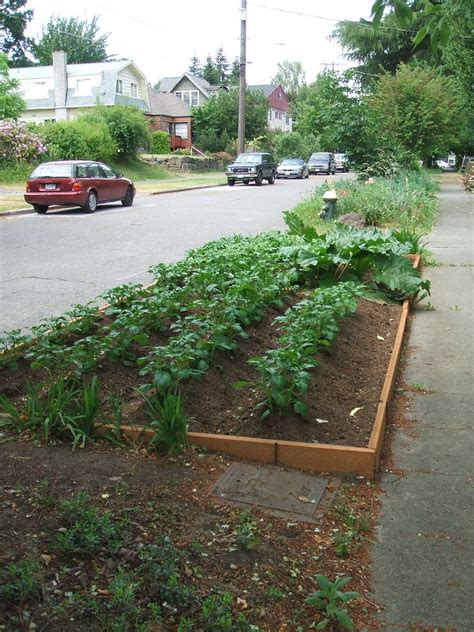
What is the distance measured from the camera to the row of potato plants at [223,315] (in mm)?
4484

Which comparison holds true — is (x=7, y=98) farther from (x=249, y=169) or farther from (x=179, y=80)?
(x=179, y=80)

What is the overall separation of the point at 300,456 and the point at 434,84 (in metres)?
27.7

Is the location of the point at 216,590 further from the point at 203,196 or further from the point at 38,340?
the point at 203,196

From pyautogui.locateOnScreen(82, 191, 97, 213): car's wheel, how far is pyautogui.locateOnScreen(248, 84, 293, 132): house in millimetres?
68647

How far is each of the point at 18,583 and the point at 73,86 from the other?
6134cm

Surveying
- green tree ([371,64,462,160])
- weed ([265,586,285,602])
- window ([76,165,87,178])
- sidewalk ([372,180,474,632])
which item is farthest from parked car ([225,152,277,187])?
weed ([265,586,285,602])

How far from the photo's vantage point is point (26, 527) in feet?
10.3

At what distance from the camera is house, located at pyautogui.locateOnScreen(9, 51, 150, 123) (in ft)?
188

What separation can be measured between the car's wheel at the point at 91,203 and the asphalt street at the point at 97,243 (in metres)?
0.24

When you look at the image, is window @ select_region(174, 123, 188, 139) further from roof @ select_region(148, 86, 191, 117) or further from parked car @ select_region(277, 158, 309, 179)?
parked car @ select_region(277, 158, 309, 179)

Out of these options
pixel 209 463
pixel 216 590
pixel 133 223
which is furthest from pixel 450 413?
pixel 133 223

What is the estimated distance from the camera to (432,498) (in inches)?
151

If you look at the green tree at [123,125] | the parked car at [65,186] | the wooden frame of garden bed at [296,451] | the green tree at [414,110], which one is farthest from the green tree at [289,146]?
the wooden frame of garden bed at [296,451]

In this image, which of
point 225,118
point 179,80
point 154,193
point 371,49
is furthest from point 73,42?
point 154,193
